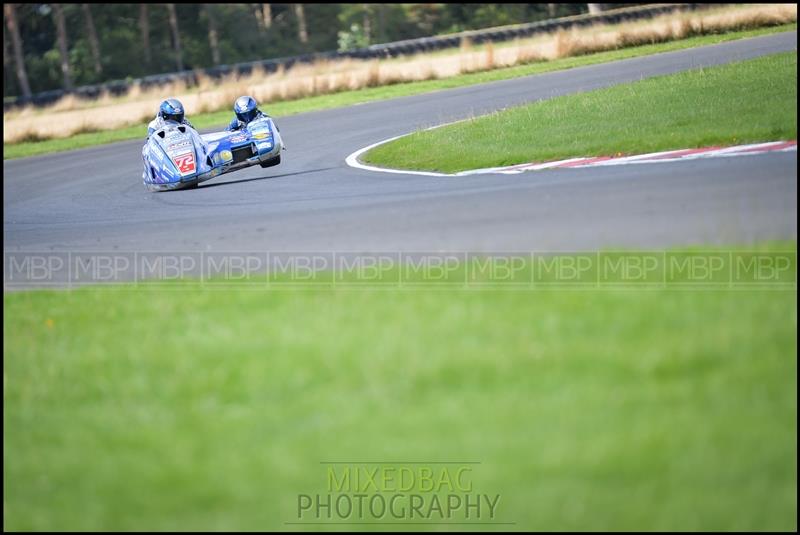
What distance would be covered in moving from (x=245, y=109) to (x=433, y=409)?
37.7ft

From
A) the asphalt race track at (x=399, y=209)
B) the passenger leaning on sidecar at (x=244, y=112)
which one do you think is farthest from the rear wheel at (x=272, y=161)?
the passenger leaning on sidecar at (x=244, y=112)

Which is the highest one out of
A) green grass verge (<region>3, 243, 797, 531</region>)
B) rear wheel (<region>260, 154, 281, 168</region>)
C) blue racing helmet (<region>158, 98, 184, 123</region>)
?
blue racing helmet (<region>158, 98, 184, 123</region>)

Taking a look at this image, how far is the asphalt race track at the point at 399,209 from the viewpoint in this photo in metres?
8.84

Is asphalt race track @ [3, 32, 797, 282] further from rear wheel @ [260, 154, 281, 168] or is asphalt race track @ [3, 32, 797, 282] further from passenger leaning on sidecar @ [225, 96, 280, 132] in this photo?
passenger leaning on sidecar @ [225, 96, 280, 132]

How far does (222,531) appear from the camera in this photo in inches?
176

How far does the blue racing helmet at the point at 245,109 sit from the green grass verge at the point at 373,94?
9.94 m

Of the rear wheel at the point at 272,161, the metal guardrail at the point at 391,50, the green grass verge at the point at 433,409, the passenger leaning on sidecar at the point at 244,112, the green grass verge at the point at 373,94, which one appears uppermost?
the passenger leaning on sidecar at the point at 244,112

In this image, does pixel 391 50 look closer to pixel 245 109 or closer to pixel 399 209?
pixel 245 109

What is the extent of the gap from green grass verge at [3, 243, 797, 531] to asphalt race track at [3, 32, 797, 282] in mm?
2018

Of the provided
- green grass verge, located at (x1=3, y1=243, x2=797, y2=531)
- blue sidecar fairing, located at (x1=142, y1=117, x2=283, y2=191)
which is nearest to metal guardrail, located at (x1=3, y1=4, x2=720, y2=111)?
blue sidecar fairing, located at (x1=142, y1=117, x2=283, y2=191)

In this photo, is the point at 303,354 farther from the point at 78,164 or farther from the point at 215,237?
the point at 78,164

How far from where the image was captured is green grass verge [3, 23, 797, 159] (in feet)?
88.2

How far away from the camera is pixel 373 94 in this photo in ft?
93.7

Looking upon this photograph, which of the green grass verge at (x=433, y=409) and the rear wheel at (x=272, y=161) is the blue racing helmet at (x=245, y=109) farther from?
the green grass verge at (x=433, y=409)
